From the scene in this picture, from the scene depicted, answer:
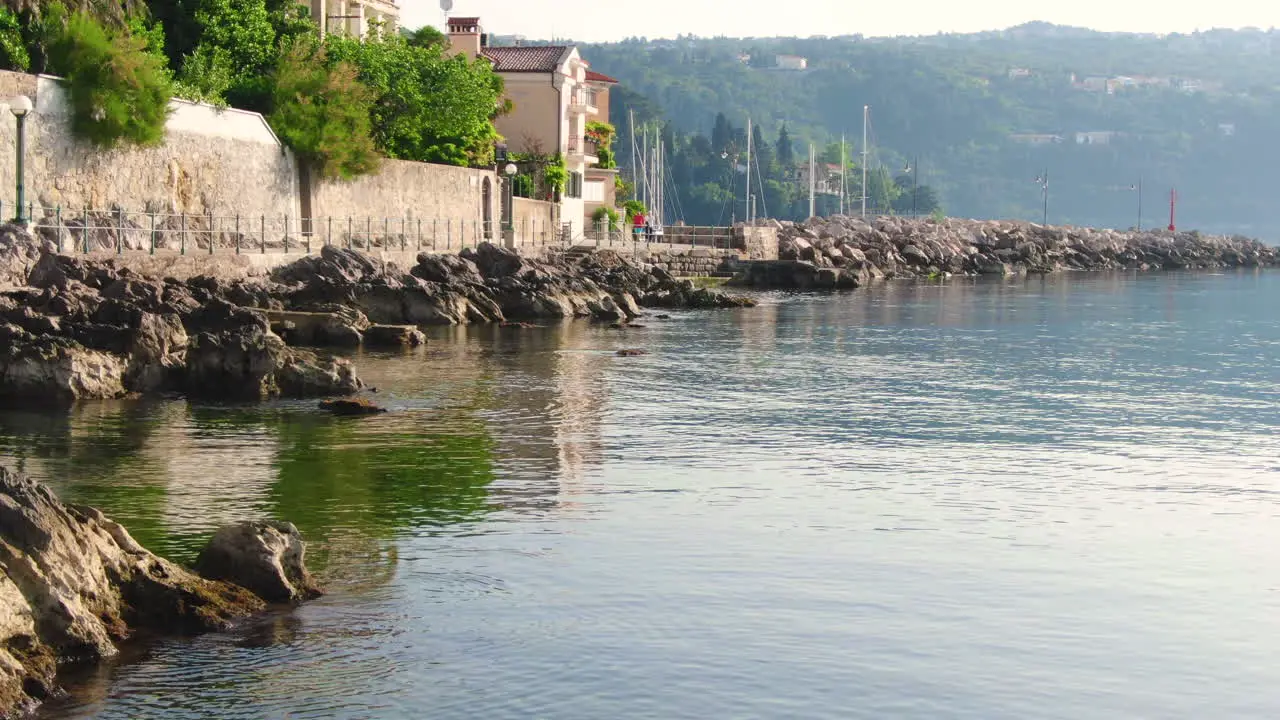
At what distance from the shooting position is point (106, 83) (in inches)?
1553

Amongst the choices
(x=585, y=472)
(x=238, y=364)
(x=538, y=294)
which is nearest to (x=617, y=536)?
(x=585, y=472)

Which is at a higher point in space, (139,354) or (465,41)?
(465,41)

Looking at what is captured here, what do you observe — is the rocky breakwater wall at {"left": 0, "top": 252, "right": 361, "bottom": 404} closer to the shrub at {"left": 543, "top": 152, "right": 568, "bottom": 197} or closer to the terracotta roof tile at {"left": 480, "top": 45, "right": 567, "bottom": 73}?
the shrub at {"left": 543, "top": 152, "right": 568, "bottom": 197}

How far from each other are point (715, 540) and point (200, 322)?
14519 millimetres

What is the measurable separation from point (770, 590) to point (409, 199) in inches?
1755

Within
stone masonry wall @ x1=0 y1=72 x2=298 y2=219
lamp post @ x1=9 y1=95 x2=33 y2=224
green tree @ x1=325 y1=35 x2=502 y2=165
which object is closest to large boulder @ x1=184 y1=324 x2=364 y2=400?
lamp post @ x1=9 y1=95 x2=33 y2=224

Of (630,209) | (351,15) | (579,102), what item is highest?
(351,15)

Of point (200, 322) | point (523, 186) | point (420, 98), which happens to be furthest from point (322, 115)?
point (200, 322)


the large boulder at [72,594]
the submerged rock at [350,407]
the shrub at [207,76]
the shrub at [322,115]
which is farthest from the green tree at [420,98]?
the large boulder at [72,594]

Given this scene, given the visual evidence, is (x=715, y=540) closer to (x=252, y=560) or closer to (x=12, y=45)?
(x=252, y=560)

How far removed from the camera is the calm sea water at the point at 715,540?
454 inches

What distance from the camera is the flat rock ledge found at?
10.9 metres

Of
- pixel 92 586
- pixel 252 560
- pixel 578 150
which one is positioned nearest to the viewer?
pixel 92 586

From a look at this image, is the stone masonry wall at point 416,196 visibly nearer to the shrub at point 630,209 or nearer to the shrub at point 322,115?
the shrub at point 322,115
